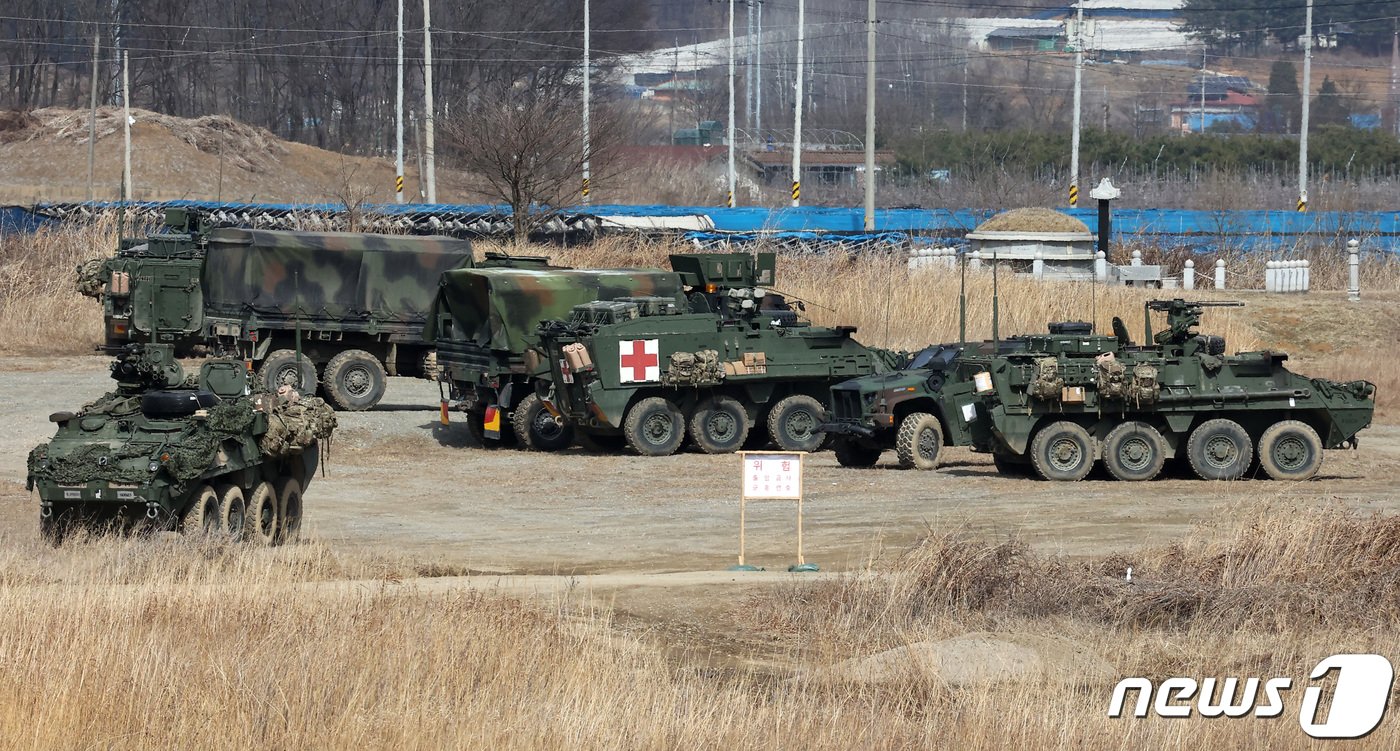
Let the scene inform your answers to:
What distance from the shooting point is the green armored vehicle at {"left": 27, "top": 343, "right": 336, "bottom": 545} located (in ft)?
47.0

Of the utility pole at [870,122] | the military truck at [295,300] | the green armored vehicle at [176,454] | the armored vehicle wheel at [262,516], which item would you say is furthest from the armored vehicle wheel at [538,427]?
the utility pole at [870,122]

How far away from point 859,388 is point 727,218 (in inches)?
1027

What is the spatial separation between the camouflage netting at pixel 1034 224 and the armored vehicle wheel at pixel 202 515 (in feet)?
90.7

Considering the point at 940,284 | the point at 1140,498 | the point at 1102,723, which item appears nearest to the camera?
the point at 1102,723

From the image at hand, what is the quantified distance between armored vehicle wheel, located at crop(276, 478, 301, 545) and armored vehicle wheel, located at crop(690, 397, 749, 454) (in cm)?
738

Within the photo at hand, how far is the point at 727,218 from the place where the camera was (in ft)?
155

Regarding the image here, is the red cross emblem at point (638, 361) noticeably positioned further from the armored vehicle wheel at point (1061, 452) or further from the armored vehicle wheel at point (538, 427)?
the armored vehicle wheel at point (1061, 452)

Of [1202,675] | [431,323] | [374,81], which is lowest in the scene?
[1202,675]

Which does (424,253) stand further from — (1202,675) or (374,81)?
(374,81)

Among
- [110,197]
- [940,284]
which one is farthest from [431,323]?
[110,197]

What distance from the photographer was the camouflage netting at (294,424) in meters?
15.5

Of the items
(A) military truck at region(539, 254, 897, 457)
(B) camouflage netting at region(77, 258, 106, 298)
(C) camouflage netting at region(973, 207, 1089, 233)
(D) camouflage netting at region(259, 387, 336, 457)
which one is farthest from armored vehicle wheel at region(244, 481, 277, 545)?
(C) camouflage netting at region(973, 207, 1089, 233)

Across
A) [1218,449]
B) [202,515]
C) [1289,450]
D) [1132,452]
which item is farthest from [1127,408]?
[202,515]

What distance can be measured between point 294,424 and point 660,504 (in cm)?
436
